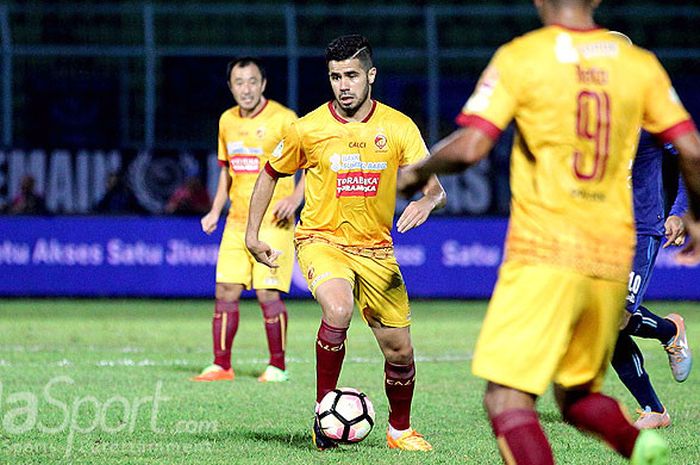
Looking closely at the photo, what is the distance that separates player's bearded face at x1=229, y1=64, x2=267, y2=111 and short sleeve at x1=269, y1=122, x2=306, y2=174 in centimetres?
320

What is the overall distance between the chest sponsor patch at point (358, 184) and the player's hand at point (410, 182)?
2.54 metres

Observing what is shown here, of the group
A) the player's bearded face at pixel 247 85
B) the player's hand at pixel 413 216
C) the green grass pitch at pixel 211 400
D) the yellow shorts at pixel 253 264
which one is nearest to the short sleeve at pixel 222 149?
the player's bearded face at pixel 247 85

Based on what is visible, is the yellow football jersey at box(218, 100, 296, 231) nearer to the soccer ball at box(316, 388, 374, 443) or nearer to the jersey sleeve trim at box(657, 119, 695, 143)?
the soccer ball at box(316, 388, 374, 443)

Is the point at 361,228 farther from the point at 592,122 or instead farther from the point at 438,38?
the point at 438,38

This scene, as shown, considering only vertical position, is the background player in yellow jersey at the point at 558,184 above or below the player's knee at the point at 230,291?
above

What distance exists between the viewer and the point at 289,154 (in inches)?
281

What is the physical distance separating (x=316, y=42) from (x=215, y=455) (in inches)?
590

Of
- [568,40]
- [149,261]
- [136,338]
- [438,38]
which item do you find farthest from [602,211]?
[438,38]

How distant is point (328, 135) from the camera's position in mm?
Answer: 7160

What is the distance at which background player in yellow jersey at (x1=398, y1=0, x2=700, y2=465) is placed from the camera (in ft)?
14.3

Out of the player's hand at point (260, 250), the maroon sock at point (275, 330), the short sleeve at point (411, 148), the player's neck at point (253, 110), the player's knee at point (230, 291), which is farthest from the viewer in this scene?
the player's neck at point (253, 110)

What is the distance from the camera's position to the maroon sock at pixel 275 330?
10.1 meters

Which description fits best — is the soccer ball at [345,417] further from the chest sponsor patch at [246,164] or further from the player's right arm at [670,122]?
the chest sponsor patch at [246,164]

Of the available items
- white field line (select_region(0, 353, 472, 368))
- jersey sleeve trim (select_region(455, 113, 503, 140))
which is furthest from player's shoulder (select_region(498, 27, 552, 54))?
white field line (select_region(0, 353, 472, 368))
